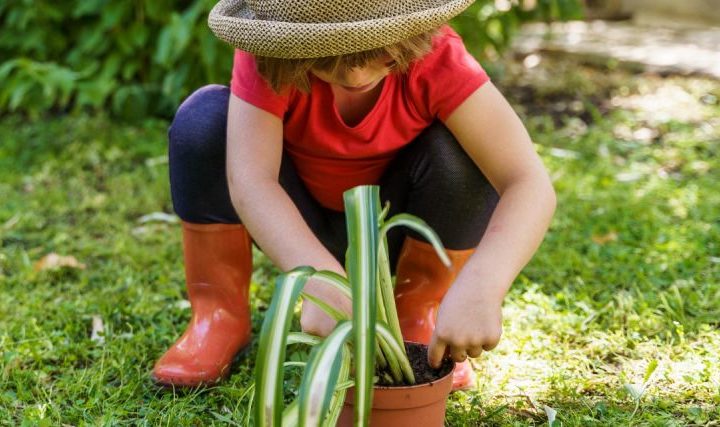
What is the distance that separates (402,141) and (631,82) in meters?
2.63

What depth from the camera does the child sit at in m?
1.34

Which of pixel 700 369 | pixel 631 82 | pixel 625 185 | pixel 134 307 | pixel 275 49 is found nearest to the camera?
pixel 275 49

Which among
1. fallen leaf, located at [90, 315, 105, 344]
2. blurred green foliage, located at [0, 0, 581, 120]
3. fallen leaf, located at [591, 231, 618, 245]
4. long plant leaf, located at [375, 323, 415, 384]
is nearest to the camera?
long plant leaf, located at [375, 323, 415, 384]

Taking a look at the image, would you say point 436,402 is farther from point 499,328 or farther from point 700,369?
point 700,369

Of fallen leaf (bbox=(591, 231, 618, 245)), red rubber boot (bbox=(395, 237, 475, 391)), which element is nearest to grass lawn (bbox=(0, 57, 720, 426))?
fallen leaf (bbox=(591, 231, 618, 245))

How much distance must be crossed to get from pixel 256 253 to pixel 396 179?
0.72 metres

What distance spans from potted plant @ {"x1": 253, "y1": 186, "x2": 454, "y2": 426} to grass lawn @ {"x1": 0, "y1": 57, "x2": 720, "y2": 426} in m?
0.31

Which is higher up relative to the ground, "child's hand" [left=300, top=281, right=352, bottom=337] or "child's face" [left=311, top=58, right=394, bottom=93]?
"child's face" [left=311, top=58, right=394, bottom=93]

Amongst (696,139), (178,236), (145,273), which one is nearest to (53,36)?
(178,236)

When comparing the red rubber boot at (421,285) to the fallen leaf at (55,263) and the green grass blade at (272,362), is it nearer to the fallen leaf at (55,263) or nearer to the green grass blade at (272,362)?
the green grass blade at (272,362)

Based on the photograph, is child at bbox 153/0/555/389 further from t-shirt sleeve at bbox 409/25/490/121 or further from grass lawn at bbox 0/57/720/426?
grass lawn at bbox 0/57/720/426

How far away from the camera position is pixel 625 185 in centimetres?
286

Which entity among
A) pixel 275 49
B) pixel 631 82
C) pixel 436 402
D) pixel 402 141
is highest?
pixel 275 49

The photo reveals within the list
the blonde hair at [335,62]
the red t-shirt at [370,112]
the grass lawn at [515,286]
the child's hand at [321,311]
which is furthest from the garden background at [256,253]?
the blonde hair at [335,62]
